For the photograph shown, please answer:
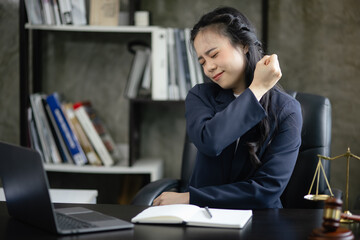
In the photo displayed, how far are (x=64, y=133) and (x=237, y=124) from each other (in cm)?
134

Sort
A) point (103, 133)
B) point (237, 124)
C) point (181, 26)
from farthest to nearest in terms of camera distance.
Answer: point (181, 26)
point (103, 133)
point (237, 124)

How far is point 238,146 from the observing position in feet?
5.05

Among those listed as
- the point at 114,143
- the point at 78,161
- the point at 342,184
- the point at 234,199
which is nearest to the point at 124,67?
the point at 114,143

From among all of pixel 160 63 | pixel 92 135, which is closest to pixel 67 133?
pixel 92 135

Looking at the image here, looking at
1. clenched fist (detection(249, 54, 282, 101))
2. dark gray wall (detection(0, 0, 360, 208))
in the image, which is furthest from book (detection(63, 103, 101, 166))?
clenched fist (detection(249, 54, 282, 101))

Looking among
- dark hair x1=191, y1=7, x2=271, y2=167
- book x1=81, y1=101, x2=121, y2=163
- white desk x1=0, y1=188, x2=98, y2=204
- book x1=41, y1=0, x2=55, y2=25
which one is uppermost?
book x1=41, y1=0, x2=55, y2=25

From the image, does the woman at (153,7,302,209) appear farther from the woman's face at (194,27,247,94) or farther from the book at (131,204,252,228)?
the book at (131,204,252,228)

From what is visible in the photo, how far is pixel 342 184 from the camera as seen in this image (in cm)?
251

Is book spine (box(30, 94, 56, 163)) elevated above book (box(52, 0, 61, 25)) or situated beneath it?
situated beneath

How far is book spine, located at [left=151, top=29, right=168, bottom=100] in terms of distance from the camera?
2.46 m

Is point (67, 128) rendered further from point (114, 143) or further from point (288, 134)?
point (288, 134)

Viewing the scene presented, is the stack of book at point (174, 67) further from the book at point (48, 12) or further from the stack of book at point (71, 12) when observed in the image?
the book at point (48, 12)

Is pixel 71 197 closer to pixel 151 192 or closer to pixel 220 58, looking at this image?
pixel 151 192

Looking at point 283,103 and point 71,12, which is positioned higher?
point 71,12
